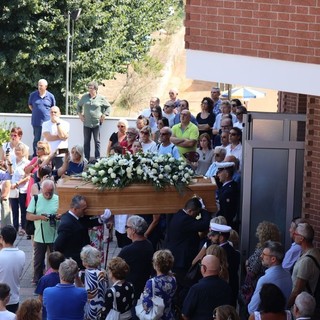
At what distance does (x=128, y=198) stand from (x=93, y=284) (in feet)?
8.18

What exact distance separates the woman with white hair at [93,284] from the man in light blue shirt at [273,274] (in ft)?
5.41

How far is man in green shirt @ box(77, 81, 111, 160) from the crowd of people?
4.86m

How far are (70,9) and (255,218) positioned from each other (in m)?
15.2

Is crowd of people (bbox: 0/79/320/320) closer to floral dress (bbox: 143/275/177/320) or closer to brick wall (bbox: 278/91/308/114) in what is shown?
floral dress (bbox: 143/275/177/320)

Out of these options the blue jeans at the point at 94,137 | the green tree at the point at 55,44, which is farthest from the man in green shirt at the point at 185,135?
the green tree at the point at 55,44

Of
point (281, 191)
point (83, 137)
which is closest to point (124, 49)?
point (83, 137)

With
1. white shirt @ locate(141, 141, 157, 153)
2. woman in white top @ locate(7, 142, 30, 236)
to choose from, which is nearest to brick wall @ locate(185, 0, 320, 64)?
white shirt @ locate(141, 141, 157, 153)

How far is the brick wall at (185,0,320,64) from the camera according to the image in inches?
459

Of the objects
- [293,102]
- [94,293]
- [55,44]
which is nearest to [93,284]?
[94,293]

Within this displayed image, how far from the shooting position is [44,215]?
1469 centimetres

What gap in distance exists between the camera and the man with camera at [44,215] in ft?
48.2

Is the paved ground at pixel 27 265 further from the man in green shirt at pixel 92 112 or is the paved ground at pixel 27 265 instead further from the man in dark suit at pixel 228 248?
the man in green shirt at pixel 92 112

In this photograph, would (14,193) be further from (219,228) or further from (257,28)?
(257,28)

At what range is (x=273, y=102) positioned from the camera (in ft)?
155
